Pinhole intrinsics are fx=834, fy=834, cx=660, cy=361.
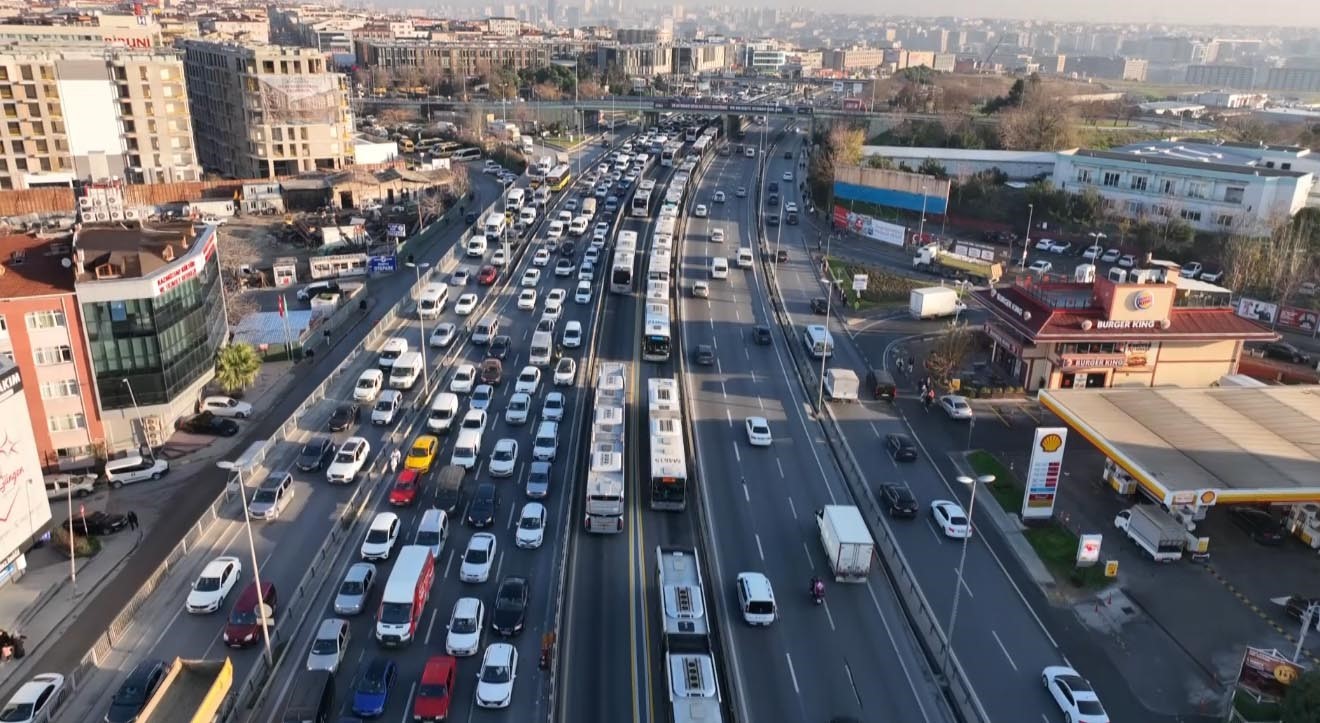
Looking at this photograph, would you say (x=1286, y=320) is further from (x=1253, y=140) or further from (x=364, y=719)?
(x=1253, y=140)

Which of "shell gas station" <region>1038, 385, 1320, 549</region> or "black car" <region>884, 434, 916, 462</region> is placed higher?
"shell gas station" <region>1038, 385, 1320, 549</region>

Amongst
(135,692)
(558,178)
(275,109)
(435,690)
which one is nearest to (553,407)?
(435,690)

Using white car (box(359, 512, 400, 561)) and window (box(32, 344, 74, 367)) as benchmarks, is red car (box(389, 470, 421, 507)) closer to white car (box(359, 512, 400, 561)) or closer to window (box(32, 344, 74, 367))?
white car (box(359, 512, 400, 561))

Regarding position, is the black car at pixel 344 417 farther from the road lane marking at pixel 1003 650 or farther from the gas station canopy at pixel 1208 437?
the gas station canopy at pixel 1208 437

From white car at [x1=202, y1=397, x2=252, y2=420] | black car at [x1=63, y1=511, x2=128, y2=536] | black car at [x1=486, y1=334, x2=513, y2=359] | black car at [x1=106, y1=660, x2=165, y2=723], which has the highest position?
black car at [x1=486, y1=334, x2=513, y2=359]

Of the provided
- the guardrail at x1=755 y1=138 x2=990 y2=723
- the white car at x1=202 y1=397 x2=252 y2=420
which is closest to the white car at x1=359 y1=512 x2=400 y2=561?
the white car at x1=202 y1=397 x2=252 y2=420

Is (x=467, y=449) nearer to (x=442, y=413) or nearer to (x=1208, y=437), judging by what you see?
(x=442, y=413)

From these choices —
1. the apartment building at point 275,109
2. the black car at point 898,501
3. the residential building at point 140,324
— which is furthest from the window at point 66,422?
the apartment building at point 275,109
